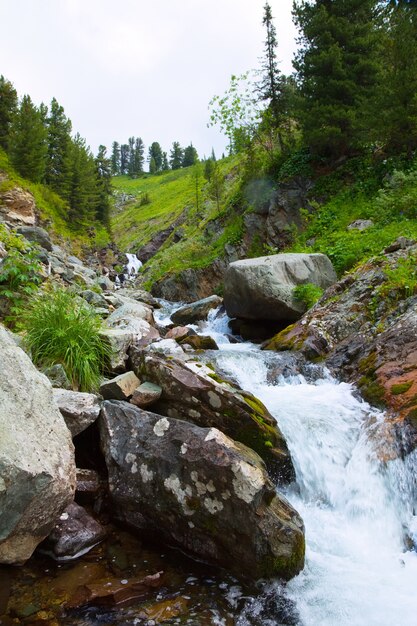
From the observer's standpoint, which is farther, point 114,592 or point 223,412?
point 223,412

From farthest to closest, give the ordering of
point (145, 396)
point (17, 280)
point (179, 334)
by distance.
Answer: point (179, 334) → point (17, 280) → point (145, 396)

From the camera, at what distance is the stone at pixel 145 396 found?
6207 mm

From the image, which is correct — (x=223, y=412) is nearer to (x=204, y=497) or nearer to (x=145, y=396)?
(x=145, y=396)

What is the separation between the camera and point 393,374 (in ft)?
25.7

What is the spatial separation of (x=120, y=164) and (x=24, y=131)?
482 ft

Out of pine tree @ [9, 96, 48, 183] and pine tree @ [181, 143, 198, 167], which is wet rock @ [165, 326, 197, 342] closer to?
pine tree @ [9, 96, 48, 183]

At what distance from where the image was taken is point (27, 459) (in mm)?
3869

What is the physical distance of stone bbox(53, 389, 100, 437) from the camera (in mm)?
5438

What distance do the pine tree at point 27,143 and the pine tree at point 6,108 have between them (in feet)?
4.30

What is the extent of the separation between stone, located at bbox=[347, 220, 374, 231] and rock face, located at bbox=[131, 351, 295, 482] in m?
13.1

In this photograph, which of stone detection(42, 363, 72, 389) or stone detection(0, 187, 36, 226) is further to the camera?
stone detection(0, 187, 36, 226)

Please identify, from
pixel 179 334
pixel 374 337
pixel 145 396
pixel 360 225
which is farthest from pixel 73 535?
pixel 360 225

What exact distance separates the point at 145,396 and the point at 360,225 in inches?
579

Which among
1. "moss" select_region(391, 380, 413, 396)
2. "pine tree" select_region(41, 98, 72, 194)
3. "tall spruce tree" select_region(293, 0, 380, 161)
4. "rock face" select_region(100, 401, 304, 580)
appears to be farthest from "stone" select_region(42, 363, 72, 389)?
"pine tree" select_region(41, 98, 72, 194)
